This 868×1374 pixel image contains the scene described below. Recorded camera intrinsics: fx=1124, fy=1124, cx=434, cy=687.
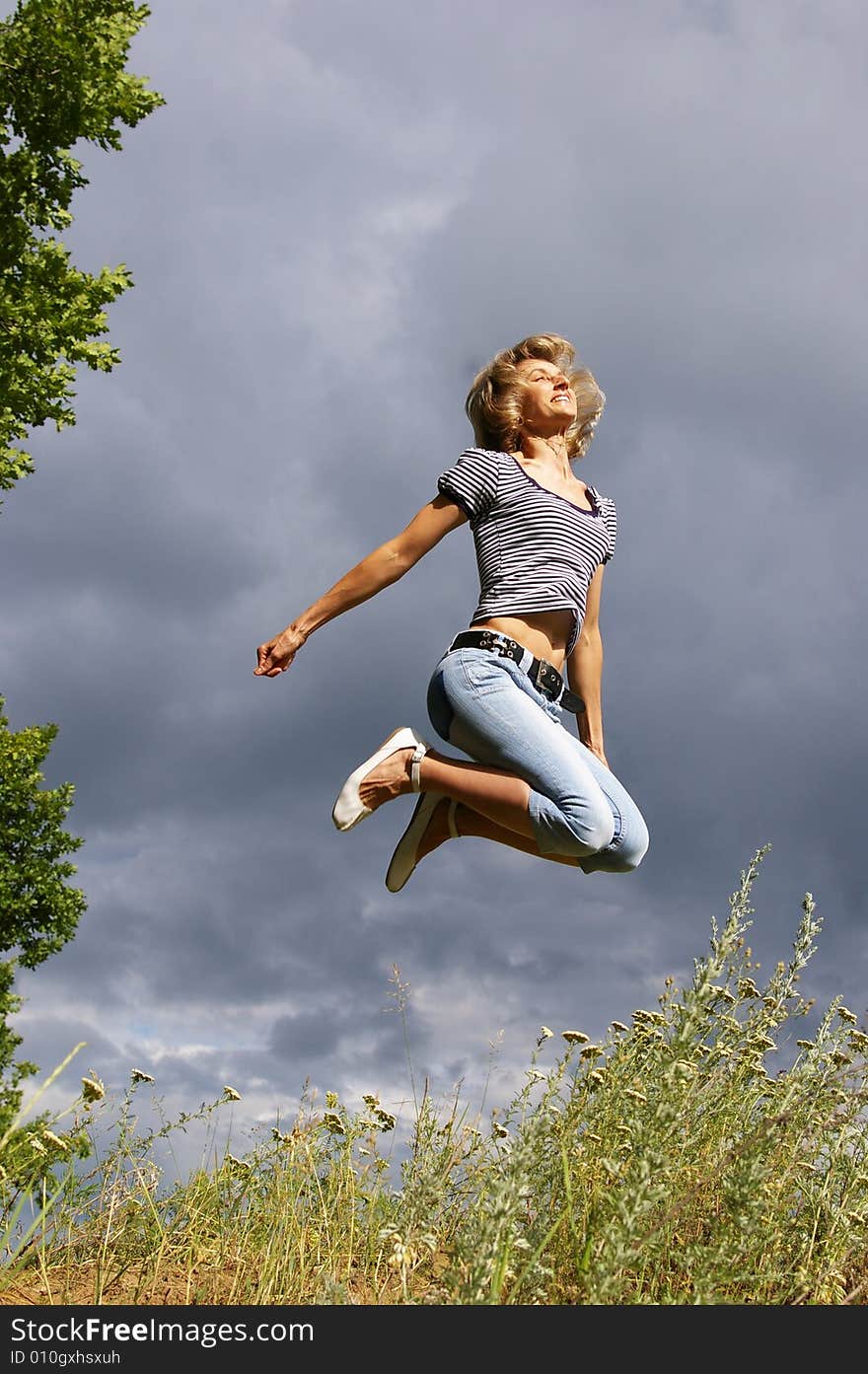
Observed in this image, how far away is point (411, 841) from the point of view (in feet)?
17.7

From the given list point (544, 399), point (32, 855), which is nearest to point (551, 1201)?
point (544, 399)

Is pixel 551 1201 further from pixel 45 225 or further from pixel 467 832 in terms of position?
pixel 45 225

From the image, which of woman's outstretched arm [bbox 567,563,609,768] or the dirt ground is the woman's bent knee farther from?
the dirt ground

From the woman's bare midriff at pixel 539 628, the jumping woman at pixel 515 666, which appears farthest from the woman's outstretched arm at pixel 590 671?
the woman's bare midriff at pixel 539 628

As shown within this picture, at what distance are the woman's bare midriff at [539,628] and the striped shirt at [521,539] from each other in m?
0.03

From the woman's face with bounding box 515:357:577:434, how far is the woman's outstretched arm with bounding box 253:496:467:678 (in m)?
0.81

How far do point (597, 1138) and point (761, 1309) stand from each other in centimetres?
138

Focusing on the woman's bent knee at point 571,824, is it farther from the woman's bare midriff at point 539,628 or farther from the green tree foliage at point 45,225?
the green tree foliage at point 45,225

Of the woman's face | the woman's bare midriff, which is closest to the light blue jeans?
the woman's bare midriff

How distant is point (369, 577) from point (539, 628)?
829 mm

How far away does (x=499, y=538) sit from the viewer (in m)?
5.37

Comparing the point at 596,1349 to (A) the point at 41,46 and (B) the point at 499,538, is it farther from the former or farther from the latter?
(A) the point at 41,46

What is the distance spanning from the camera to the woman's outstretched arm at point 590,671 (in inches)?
226

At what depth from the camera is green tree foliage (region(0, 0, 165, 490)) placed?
1144cm
